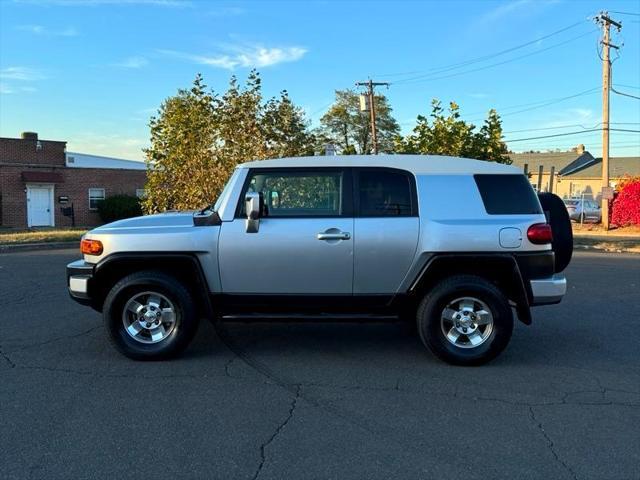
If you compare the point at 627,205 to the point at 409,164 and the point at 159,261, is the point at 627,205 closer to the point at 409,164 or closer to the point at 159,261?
the point at 409,164

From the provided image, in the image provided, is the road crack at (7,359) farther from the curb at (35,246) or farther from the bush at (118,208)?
the bush at (118,208)

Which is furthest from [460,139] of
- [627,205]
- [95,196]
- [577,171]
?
[577,171]

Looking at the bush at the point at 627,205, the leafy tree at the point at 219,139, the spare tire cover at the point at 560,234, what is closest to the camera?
the spare tire cover at the point at 560,234

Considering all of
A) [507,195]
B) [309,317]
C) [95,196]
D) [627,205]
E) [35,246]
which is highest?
[95,196]

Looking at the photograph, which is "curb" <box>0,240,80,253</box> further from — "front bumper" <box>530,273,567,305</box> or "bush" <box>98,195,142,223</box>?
Result: "front bumper" <box>530,273,567,305</box>

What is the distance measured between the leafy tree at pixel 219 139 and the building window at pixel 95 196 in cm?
1600

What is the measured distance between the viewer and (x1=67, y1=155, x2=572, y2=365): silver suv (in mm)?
5539

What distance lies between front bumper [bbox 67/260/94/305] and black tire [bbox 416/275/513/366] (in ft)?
10.6

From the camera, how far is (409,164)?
19.0ft

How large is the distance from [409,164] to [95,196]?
99.2 feet

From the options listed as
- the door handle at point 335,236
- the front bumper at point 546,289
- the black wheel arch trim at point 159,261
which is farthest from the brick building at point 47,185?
the front bumper at point 546,289

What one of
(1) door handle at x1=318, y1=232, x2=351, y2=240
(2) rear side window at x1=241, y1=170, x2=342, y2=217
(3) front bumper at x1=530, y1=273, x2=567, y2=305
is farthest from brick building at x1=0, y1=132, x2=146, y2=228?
(3) front bumper at x1=530, y1=273, x2=567, y2=305

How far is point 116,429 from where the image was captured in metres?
4.05

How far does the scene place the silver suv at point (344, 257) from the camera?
218 inches
